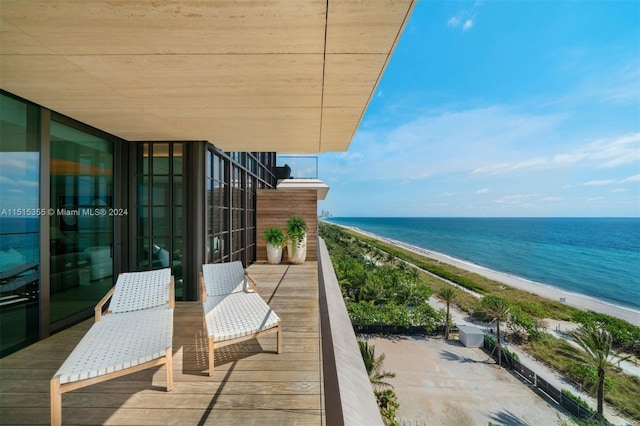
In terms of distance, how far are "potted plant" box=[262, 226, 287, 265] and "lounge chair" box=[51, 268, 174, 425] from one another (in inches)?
166

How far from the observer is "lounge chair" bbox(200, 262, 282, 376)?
8.91 feet

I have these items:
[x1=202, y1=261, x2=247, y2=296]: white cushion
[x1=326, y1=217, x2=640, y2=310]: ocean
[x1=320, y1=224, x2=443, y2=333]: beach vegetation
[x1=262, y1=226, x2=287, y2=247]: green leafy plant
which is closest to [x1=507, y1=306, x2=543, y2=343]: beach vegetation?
[x1=320, y1=224, x2=443, y2=333]: beach vegetation

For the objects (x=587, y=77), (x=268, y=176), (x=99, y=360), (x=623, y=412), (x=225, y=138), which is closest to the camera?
(x=99, y=360)

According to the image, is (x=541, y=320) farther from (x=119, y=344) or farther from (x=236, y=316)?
(x=119, y=344)

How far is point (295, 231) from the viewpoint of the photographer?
7.82 meters

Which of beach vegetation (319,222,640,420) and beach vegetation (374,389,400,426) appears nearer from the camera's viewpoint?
beach vegetation (374,389,400,426)

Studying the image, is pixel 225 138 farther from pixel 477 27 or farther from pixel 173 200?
pixel 477 27

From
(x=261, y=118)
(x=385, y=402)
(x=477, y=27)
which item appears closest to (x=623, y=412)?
(x=385, y=402)

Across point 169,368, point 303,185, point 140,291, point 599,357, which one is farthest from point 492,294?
point 169,368

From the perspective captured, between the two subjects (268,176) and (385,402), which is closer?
(385,402)

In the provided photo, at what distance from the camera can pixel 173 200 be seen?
15.1 ft

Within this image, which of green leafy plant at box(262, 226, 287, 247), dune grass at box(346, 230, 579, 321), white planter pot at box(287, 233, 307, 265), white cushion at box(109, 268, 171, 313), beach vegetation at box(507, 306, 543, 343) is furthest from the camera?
dune grass at box(346, 230, 579, 321)

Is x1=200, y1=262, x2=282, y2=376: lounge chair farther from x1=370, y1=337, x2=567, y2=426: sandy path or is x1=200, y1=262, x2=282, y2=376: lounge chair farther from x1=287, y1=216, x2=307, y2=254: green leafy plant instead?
x1=370, y1=337, x2=567, y2=426: sandy path

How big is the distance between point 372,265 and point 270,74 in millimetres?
24195
